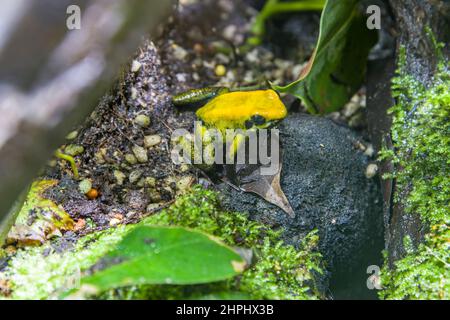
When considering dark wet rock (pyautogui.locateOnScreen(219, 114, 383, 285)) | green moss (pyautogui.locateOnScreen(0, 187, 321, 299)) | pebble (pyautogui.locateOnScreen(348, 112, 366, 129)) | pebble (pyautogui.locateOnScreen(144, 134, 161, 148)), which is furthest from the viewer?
pebble (pyautogui.locateOnScreen(348, 112, 366, 129))

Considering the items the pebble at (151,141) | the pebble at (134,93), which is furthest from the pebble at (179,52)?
the pebble at (151,141)

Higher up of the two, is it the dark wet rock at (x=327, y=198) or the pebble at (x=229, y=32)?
the pebble at (x=229, y=32)

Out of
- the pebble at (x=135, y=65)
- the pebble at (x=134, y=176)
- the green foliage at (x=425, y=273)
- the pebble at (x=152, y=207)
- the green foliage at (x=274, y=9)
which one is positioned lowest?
the green foliage at (x=425, y=273)

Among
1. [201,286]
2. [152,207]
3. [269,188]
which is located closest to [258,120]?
[269,188]

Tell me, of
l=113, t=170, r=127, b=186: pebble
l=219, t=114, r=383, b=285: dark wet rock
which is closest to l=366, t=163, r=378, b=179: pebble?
l=219, t=114, r=383, b=285: dark wet rock

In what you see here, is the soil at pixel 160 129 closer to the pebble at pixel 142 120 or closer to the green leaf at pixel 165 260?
the pebble at pixel 142 120

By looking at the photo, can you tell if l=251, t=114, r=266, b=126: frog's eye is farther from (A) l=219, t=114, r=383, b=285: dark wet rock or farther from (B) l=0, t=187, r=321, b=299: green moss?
(B) l=0, t=187, r=321, b=299: green moss
